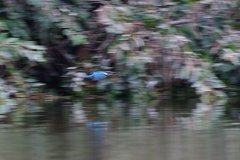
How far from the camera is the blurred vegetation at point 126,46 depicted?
8.18 meters

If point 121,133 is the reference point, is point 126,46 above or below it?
above

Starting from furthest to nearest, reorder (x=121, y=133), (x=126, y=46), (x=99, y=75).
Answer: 1. (x=99, y=75)
2. (x=126, y=46)
3. (x=121, y=133)

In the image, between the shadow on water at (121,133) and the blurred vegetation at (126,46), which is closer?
the shadow on water at (121,133)

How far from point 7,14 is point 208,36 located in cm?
411

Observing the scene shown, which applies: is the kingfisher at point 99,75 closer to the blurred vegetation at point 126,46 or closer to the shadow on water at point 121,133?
the blurred vegetation at point 126,46

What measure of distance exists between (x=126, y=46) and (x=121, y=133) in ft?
11.4

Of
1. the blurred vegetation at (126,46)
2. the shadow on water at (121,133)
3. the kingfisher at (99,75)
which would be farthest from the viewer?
the kingfisher at (99,75)

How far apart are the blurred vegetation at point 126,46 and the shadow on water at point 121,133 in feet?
4.02

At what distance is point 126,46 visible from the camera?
815cm

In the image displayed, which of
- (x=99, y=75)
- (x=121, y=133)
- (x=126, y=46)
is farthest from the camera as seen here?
(x=99, y=75)

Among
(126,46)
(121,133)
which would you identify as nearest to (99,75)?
(126,46)

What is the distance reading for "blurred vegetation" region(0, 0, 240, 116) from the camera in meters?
8.18

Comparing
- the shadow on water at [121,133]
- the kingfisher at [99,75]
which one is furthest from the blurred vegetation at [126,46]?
the shadow on water at [121,133]

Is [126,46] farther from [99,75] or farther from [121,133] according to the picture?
[121,133]
